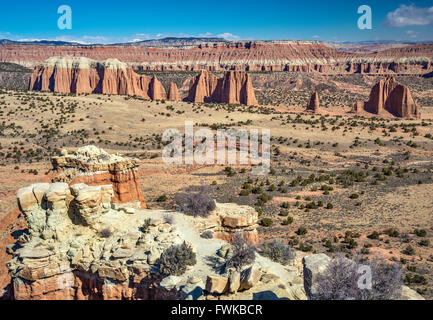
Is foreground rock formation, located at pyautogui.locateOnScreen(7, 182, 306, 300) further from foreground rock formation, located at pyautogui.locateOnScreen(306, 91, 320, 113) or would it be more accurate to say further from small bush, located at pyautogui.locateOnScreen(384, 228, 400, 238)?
foreground rock formation, located at pyautogui.locateOnScreen(306, 91, 320, 113)

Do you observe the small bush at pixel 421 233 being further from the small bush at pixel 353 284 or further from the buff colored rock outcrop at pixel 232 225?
the small bush at pixel 353 284

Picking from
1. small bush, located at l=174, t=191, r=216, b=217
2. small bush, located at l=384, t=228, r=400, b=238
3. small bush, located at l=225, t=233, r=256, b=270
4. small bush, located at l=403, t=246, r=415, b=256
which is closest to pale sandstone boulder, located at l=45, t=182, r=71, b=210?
small bush, located at l=174, t=191, r=216, b=217

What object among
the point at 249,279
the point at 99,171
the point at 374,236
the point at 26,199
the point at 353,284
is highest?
the point at 99,171

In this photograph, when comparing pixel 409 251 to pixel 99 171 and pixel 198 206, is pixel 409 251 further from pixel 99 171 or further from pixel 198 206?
pixel 99 171

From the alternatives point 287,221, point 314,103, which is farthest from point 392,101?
point 287,221

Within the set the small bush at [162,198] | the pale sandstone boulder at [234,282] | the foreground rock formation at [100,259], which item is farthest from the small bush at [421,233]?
the small bush at [162,198]

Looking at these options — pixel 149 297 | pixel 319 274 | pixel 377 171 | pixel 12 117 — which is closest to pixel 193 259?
pixel 149 297
